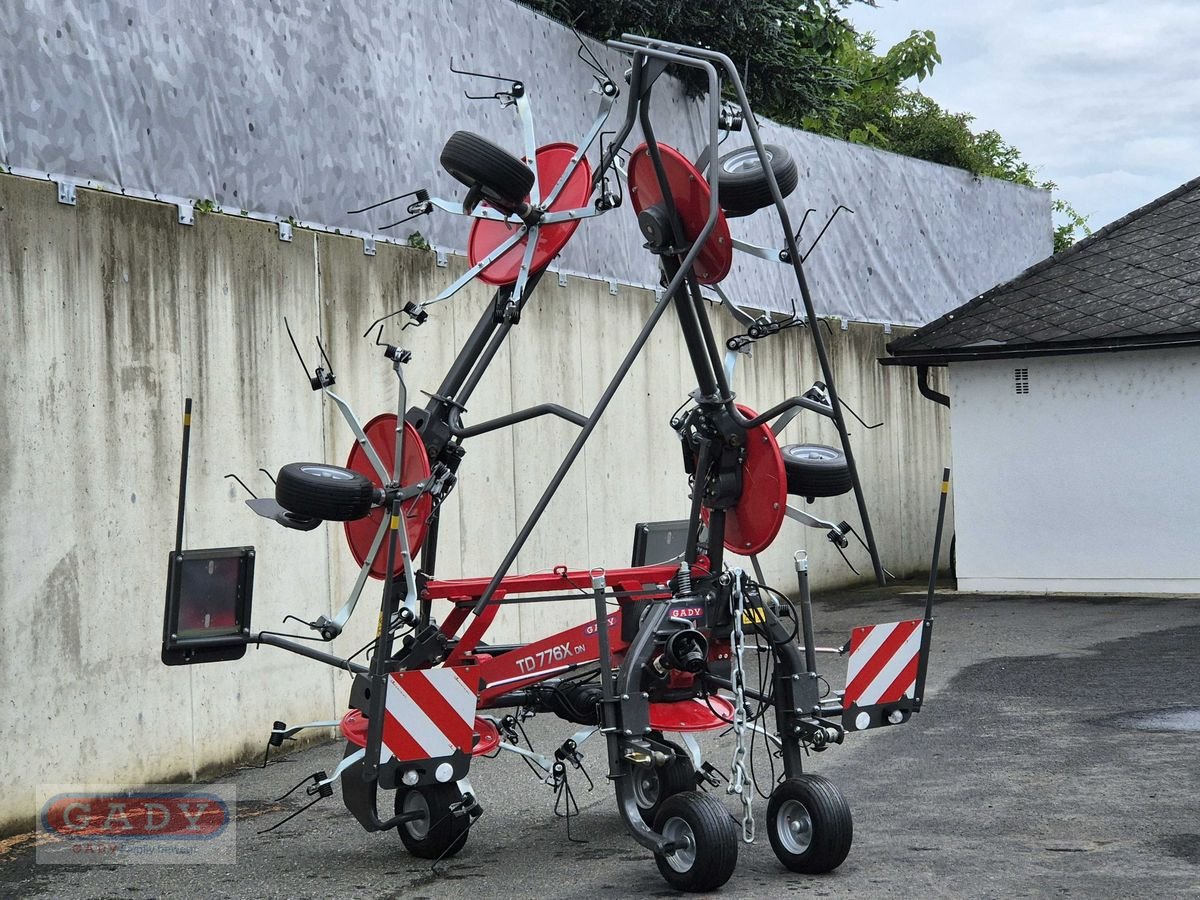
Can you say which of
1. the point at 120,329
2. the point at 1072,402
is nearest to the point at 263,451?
the point at 120,329

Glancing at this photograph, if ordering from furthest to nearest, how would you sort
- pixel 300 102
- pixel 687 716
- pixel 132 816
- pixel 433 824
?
1. pixel 300 102
2. pixel 132 816
3. pixel 687 716
4. pixel 433 824

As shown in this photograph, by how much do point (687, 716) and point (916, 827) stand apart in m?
1.12

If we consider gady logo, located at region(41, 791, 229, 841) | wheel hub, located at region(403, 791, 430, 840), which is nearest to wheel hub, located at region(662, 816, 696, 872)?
wheel hub, located at region(403, 791, 430, 840)

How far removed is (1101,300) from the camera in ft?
51.5

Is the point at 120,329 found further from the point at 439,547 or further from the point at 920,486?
the point at 920,486

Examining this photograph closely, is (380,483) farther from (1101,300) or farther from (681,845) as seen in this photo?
(1101,300)

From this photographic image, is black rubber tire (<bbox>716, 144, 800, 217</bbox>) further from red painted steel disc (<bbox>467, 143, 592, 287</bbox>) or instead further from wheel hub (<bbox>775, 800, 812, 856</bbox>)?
wheel hub (<bbox>775, 800, 812, 856</bbox>)

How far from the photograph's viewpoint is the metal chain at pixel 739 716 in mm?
5562

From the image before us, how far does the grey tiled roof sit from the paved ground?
5.72 metres

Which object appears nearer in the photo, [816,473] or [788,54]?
[816,473]

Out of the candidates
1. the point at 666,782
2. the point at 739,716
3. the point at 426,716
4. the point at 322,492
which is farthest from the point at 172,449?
the point at 739,716

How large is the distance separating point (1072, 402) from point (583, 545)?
630 cm

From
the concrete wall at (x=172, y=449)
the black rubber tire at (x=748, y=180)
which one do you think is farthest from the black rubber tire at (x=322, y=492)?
the black rubber tire at (x=748, y=180)

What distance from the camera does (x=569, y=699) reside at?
6562 mm
